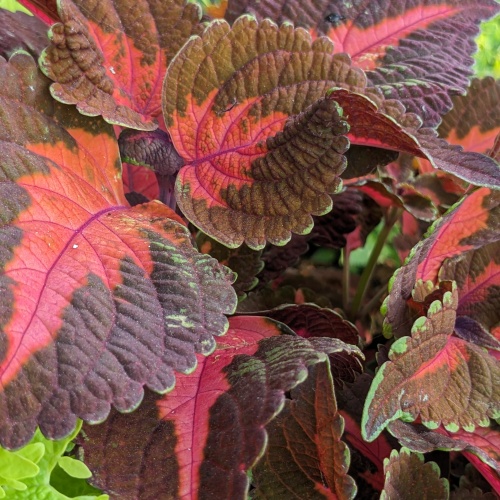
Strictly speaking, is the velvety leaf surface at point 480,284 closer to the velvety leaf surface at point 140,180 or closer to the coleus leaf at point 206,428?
the coleus leaf at point 206,428

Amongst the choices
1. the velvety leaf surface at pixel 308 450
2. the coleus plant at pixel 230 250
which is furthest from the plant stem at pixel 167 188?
the velvety leaf surface at pixel 308 450

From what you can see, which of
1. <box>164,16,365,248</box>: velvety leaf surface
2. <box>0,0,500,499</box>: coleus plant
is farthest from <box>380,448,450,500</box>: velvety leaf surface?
<box>164,16,365,248</box>: velvety leaf surface

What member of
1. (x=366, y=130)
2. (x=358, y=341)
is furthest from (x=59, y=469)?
(x=366, y=130)

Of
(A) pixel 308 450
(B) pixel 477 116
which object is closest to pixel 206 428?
(A) pixel 308 450

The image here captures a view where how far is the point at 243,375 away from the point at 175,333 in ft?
0.26

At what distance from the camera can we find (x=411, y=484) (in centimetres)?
66

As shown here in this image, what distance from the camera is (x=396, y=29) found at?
81 cm

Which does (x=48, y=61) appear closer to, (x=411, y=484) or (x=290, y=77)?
(x=290, y=77)

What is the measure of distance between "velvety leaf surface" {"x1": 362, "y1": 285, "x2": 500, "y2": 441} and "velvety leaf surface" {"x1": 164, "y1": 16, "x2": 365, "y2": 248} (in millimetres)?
155

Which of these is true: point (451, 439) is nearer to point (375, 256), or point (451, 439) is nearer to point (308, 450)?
point (308, 450)

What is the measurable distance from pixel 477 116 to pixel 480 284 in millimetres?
276

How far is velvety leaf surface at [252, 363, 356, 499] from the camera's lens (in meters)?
0.58

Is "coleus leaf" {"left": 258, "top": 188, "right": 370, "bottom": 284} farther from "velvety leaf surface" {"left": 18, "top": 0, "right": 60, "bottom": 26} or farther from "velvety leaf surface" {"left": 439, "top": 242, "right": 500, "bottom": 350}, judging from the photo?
"velvety leaf surface" {"left": 18, "top": 0, "right": 60, "bottom": 26}

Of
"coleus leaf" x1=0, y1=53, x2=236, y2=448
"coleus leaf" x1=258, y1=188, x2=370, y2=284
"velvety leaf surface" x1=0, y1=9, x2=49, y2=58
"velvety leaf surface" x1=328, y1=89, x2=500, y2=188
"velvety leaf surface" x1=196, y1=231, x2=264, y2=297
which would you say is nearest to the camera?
"coleus leaf" x1=0, y1=53, x2=236, y2=448
